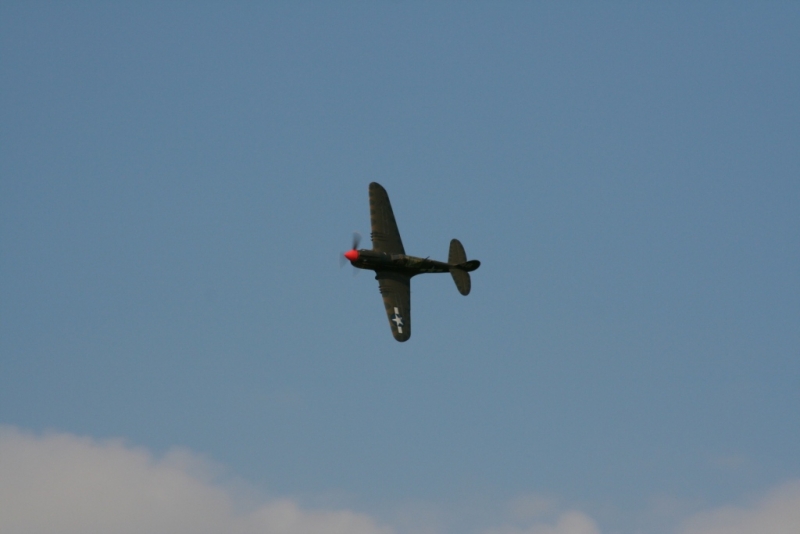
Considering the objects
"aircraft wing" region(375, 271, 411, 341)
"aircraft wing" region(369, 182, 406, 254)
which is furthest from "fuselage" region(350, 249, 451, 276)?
"aircraft wing" region(369, 182, 406, 254)

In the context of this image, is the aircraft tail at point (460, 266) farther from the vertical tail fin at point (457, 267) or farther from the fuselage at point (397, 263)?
the fuselage at point (397, 263)

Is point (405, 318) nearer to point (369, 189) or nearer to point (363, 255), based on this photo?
point (363, 255)

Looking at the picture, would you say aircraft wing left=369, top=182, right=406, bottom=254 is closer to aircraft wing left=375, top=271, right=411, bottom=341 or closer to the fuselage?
the fuselage

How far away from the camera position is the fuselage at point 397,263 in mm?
70688

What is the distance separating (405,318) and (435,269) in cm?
476

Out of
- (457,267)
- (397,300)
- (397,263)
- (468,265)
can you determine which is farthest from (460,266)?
(397,300)

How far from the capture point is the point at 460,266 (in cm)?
7400

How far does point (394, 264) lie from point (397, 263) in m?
0.21

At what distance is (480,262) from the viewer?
2931 inches

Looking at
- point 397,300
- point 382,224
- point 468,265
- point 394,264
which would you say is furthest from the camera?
point 468,265

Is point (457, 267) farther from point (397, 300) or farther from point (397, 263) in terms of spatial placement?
point (397, 300)

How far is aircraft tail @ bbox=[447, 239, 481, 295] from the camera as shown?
241 ft

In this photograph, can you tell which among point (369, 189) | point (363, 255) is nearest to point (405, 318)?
point (363, 255)

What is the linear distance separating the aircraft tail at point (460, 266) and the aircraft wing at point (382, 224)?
3358 mm
